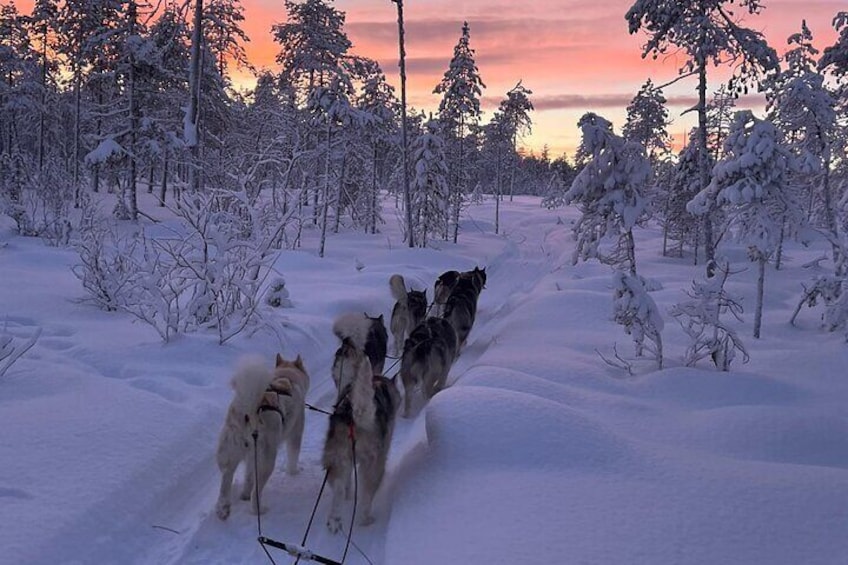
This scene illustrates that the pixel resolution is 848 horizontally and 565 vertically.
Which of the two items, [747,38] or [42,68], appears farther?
[42,68]

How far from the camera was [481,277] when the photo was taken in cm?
1330

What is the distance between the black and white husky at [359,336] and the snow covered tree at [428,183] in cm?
2016

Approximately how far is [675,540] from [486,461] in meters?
1.68

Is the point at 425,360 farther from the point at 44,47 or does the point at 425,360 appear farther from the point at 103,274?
the point at 44,47

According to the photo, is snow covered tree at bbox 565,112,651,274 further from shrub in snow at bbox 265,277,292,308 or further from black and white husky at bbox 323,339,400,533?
black and white husky at bbox 323,339,400,533

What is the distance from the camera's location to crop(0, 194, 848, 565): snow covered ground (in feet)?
12.8

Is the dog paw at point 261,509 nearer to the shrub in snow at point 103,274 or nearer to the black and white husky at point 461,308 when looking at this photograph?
the black and white husky at point 461,308

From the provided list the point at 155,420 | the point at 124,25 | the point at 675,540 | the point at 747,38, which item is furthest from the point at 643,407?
the point at 124,25

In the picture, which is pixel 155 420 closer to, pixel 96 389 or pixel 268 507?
pixel 96 389

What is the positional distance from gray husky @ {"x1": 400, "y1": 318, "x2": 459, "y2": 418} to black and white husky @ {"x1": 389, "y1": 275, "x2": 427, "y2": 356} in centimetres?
181

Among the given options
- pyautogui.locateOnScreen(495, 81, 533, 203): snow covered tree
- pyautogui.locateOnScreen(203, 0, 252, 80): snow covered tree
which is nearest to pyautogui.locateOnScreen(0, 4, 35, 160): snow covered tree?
pyautogui.locateOnScreen(203, 0, 252, 80): snow covered tree

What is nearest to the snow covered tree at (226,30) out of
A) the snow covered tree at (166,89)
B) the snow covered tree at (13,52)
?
the snow covered tree at (166,89)

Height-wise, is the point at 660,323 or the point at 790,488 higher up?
the point at 660,323

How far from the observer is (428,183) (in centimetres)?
2828
